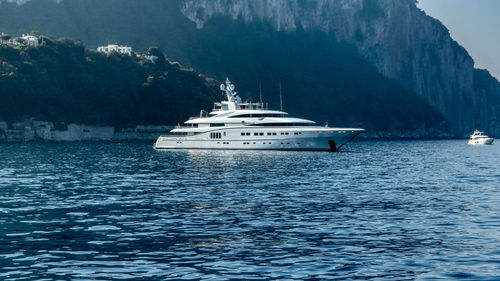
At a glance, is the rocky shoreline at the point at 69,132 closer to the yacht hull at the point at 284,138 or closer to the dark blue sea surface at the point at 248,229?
the yacht hull at the point at 284,138

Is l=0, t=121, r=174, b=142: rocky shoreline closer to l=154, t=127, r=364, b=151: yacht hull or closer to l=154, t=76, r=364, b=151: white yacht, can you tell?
l=154, t=76, r=364, b=151: white yacht

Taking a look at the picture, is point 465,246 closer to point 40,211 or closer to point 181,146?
point 40,211

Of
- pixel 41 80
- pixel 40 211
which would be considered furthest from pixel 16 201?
pixel 41 80

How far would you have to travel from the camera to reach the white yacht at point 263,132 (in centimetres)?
8431

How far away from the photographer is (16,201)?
99.3 feet

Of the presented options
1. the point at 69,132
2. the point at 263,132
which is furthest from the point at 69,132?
the point at 263,132

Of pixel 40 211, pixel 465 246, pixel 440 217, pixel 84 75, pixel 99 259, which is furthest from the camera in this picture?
pixel 84 75

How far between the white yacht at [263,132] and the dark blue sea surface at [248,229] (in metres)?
43.1

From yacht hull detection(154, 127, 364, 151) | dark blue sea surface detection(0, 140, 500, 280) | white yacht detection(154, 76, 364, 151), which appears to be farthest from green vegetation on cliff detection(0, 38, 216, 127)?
dark blue sea surface detection(0, 140, 500, 280)

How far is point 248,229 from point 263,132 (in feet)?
210

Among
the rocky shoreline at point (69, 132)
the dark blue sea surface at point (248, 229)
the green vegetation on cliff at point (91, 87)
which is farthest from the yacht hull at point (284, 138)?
the green vegetation on cliff at point (91, 87)

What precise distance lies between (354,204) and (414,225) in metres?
6.11

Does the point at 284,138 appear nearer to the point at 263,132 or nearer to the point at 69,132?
the point at 263,132

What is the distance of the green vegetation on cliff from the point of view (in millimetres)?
146375
